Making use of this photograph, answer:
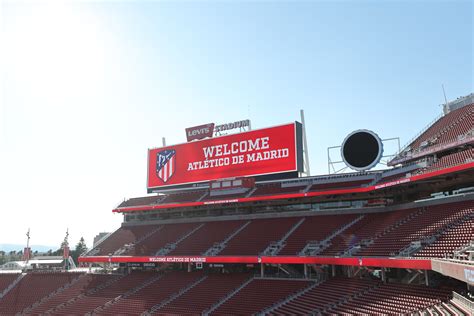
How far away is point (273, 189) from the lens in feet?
124

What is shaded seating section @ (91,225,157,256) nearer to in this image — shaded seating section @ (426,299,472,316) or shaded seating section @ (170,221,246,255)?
shaded seating section @ (170,221,246,255)

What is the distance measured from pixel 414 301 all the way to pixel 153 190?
102 feet

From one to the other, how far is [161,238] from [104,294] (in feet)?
23.8

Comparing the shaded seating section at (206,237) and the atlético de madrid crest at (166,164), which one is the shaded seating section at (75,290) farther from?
the atlético de madrid crest at (166,164)

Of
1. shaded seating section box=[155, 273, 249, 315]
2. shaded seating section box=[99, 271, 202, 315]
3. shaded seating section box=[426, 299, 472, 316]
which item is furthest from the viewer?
shaded seating section box=[99, 271, 202, 315]

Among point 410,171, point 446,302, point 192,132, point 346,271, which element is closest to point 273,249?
point 346,271

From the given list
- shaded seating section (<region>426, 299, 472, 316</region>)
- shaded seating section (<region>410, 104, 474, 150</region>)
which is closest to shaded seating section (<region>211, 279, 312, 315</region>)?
shaded seating section (<region>426, 299, 472, 316</region>)

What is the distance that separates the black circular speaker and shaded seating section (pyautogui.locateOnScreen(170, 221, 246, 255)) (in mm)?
12143

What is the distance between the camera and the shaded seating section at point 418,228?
77.6 ft

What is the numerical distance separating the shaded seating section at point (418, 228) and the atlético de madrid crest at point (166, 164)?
23.8 m

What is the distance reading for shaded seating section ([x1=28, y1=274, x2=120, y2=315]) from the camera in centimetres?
3809

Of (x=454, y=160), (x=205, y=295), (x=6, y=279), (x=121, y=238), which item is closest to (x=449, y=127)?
(x=454, y=160)

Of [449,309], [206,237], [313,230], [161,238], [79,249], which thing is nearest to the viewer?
[449,309]

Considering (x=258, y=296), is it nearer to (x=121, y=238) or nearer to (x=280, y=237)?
(x=280, y=237)
